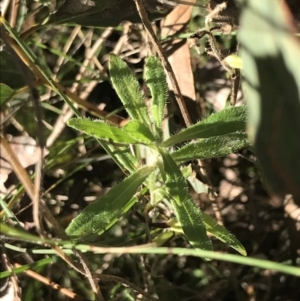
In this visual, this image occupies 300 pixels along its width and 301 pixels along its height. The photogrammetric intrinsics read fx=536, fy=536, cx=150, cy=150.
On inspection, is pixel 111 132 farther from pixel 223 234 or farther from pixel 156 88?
pixel 223 234

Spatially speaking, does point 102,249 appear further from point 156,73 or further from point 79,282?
point 79,282

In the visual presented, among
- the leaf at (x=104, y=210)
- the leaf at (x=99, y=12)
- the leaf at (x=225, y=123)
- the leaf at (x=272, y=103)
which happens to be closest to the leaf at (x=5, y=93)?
the leaf at (x=99, y=12)

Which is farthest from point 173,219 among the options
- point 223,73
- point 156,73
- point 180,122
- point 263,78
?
point 263,78

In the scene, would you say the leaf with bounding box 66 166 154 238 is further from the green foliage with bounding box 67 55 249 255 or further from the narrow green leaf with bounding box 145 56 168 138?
the narrow green leaf with bounding box 145 56 168 138

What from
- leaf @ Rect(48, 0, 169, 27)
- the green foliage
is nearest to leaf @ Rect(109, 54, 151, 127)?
the green foliage

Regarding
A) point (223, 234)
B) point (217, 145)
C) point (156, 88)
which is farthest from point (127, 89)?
point (223, 234)

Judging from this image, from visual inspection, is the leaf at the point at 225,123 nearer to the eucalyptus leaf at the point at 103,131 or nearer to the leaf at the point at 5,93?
the eucalyptus leaf at the point at 103,131
